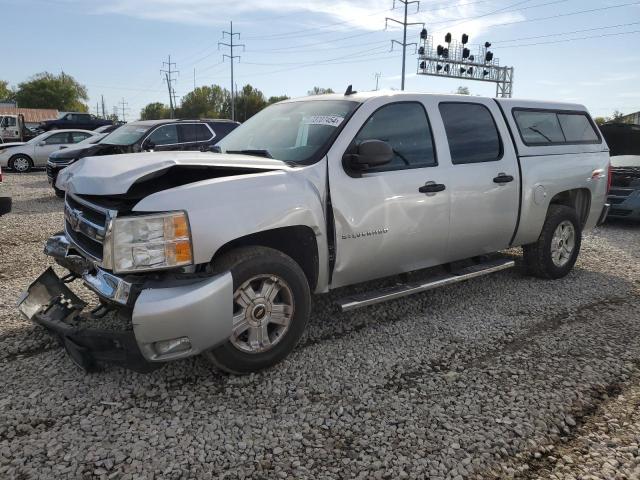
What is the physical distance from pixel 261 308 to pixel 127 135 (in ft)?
33.4

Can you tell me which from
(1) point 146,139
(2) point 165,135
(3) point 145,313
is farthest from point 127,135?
(3) point 145,313

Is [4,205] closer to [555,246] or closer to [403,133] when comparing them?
[403,133]

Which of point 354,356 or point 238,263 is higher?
point 238,263

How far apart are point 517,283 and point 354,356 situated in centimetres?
273

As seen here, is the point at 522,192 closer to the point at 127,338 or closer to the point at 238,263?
the point at 238,263

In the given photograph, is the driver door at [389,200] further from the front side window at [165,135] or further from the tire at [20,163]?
the tire at [20,163]

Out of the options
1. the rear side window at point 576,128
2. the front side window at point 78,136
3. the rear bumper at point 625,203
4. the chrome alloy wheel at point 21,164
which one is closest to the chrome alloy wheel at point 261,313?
the rear side window at point 576,128

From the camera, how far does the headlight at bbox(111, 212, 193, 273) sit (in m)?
3.01

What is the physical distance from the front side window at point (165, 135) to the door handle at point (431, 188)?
9.03 meters

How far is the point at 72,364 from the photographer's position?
3.68 metres

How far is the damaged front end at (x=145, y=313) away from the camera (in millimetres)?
2947

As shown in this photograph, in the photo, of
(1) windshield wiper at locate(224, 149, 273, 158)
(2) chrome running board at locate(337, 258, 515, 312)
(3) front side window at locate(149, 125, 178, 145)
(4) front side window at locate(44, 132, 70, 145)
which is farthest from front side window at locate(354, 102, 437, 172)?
(4) front side window at locate(44, 132, 70, 145)

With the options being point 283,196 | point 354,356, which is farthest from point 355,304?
point 283,196

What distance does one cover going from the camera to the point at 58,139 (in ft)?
61.7
